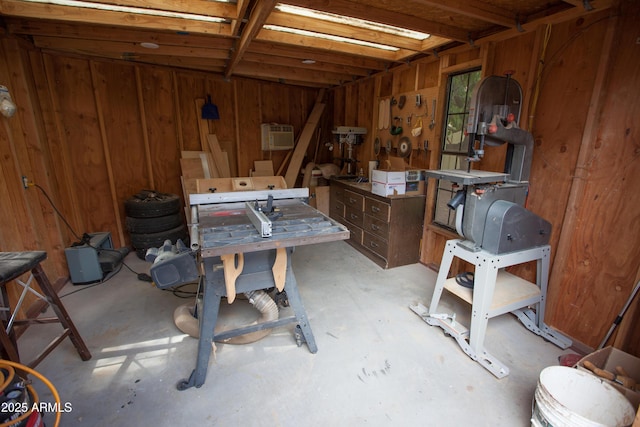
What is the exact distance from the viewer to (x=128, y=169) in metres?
3.72

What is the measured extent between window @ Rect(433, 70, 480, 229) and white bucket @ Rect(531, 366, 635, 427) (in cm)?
162

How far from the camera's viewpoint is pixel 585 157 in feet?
6.21

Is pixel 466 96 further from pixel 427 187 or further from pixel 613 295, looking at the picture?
pixel 613 295

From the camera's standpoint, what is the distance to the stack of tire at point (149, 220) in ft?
11.0

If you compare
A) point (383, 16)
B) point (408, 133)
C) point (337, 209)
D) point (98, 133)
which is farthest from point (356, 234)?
point (98, 133)

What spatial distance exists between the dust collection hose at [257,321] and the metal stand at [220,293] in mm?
183

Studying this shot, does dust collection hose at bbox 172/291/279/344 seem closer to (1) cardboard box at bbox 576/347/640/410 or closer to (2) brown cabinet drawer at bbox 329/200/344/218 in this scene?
(1) cardboard box at bbox 576/347/640/410

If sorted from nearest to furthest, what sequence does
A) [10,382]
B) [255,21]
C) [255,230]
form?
1. [10,382]
2. [255,230]
3. [255,21]

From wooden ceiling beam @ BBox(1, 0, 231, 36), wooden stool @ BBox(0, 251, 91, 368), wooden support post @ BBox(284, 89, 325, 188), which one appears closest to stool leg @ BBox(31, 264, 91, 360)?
wooden stool @ BBox(0, 251, 91, 368)

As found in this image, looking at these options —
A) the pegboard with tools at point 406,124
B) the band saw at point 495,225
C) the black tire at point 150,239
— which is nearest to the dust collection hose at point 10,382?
the band saw at point 495,225

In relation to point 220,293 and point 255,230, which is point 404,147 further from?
point 220,293

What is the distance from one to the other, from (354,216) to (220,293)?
2.39m

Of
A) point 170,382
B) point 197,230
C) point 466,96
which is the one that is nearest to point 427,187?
point 466,96

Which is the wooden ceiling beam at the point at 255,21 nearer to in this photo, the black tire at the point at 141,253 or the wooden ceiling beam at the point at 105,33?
the wooden ceiling beam at the point at 105,33
